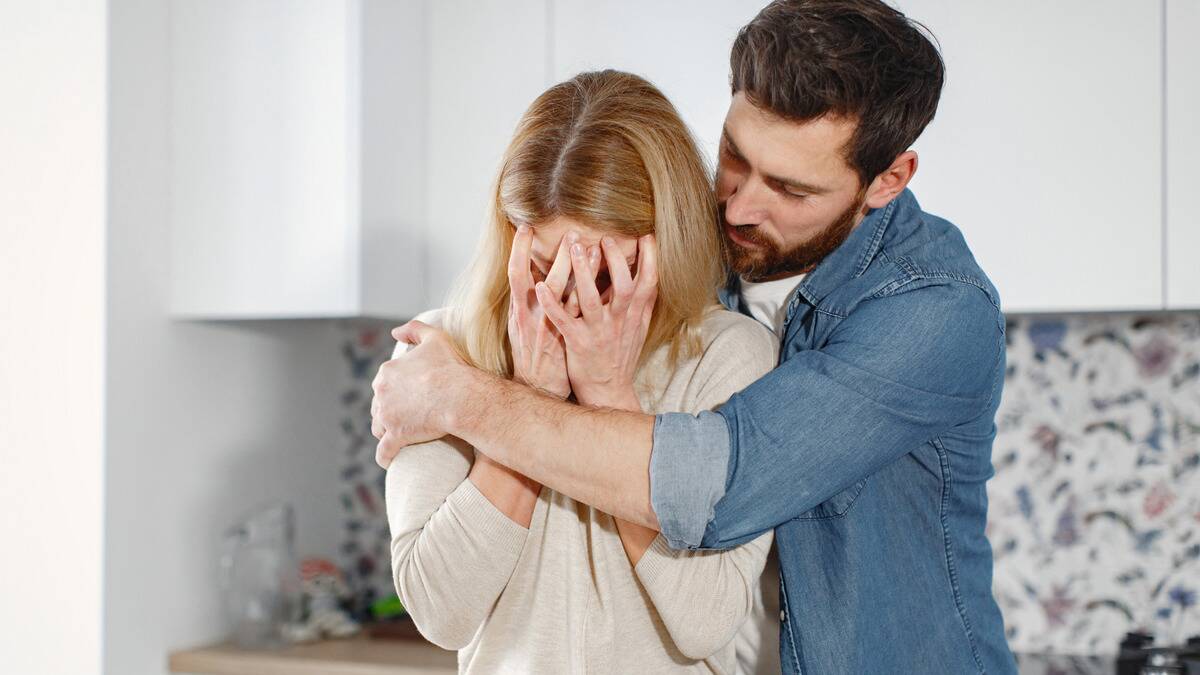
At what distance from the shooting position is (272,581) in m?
2.39

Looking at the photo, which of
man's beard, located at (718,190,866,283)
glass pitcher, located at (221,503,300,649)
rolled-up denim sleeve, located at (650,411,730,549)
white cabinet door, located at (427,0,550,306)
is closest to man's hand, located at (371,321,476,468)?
rolled-up denim sleeve, located at (650,411,730,549)

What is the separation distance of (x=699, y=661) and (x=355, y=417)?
176 centimetres

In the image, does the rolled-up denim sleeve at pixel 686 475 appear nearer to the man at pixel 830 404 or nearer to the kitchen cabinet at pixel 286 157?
the man at pixel 830 404

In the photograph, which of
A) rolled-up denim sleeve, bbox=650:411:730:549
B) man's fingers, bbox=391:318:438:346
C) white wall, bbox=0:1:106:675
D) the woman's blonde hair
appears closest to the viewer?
rolled-up denim sleeve, bbox=650:411:730:549

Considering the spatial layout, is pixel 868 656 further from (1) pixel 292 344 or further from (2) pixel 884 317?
(1) pixel 292 344

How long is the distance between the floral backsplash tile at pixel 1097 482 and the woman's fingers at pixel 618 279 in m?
1.49

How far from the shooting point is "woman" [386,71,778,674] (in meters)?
1.12

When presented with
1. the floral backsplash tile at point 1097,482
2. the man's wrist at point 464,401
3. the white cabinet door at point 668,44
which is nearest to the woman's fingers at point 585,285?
the man's wrist at point 464,401

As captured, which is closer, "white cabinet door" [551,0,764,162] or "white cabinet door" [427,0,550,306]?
"white cabinet door" [551,0,764,162]

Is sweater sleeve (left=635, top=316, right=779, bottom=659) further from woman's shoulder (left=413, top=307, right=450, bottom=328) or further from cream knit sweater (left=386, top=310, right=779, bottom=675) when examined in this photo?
woman's shoulder (left=413, top=307, right=450, bottom=328)

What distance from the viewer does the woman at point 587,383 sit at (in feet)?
3.66

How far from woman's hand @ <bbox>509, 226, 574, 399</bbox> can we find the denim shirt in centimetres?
15

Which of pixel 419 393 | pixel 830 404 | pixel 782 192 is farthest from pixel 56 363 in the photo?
pixel 830 404

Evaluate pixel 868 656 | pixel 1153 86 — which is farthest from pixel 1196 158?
pixel 868 656
